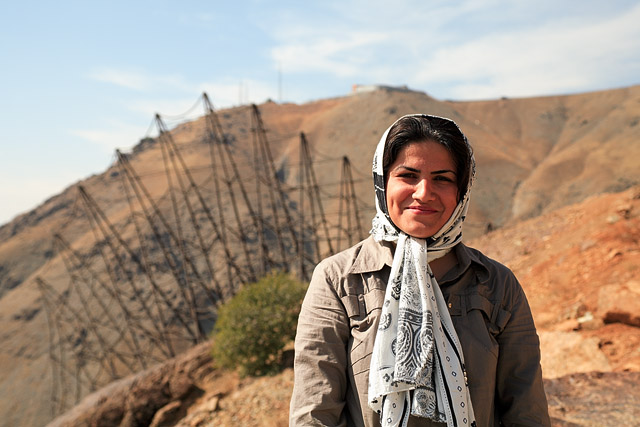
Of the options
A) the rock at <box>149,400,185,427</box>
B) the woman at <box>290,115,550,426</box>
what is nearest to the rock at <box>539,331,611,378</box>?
the woman at <box>290,115,550,426</box>

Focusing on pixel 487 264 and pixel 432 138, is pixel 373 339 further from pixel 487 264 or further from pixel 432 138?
pixel 432 138

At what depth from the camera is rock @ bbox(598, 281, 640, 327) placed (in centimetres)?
636

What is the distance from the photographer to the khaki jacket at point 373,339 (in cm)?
→ 175

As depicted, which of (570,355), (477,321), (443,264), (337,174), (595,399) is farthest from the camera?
(337,174)

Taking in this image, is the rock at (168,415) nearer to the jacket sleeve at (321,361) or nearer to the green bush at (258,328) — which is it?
the green bush at (258,328)

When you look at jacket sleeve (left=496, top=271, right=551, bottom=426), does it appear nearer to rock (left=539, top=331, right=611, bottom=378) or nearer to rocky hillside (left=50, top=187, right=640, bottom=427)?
rocky hillside (left=50, top=187, right=640, bottom=427)

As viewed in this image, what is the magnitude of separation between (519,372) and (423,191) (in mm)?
759

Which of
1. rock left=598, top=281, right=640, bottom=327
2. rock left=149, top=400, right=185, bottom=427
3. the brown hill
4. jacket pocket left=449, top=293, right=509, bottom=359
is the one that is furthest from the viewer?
the brown hill

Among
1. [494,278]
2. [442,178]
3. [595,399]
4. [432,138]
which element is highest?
[432,138]

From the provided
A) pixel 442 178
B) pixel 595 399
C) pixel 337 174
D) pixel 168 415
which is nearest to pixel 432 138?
pixel 442 178

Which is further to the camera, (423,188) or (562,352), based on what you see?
(562,352)

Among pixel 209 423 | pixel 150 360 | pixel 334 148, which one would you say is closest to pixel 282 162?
pixel 334 148

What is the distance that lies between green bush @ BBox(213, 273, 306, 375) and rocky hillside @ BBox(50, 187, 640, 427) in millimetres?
424

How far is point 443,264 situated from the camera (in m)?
1.96
